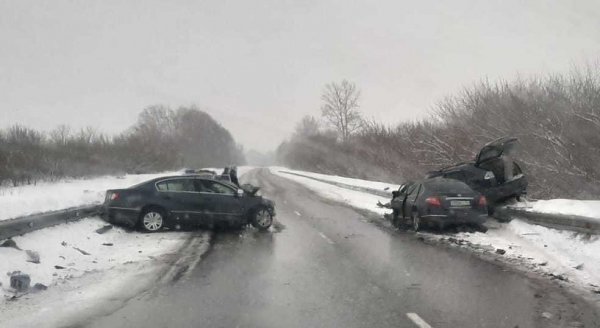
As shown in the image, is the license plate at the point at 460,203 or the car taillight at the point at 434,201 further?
the car taillight at the point at 434,201

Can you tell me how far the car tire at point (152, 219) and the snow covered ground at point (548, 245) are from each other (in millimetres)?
7022

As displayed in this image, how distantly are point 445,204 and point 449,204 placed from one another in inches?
3.8

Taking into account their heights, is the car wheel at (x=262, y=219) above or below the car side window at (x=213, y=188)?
below

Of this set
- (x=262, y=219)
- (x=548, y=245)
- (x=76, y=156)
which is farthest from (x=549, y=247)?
(x=76, y=156)

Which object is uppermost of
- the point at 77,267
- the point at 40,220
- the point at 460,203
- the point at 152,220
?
the point at 460,203

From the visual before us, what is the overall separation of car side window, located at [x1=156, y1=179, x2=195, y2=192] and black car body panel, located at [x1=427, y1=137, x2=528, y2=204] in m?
7.82

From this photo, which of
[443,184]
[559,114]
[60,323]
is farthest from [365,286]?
[559,114]

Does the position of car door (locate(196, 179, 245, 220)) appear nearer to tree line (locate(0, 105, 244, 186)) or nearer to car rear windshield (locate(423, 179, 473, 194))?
car rear windshield (locate(423, 179, 473, 194))

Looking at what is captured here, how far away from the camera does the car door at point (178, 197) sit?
14.8 m

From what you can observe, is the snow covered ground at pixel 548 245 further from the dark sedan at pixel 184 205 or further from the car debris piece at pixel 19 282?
the car debris piece at pixel 19 282

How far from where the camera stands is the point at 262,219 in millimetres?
15688

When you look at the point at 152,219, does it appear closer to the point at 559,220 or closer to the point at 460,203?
the point at 460,203

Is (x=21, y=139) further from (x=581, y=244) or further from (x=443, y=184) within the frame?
(x=581, y=244)

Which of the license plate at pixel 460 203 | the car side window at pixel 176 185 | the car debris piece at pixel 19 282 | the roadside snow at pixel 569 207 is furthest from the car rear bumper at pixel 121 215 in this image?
the roadside snow at pixel 569 207
